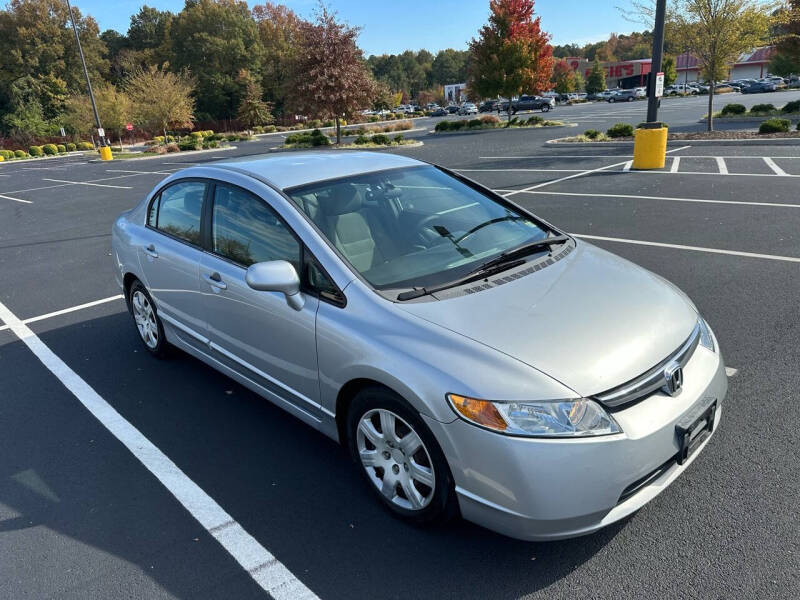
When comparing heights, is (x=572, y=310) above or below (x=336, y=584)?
above

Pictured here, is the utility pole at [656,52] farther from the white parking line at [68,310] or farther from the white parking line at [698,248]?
the white parking line at [68,310]

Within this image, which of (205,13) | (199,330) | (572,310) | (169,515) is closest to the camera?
(572,310)

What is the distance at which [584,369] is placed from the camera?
2357 millimetres

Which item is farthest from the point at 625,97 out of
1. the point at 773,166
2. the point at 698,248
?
the point at 698,248

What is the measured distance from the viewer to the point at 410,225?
11.5 ft

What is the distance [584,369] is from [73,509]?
274 centimetres

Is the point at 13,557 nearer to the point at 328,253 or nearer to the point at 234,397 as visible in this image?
the point at 234,397

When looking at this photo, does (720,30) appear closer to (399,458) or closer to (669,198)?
(669,198)

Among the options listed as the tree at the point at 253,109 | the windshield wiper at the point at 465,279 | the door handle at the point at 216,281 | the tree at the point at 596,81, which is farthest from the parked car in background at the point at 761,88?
the door handle at the point at 216,281

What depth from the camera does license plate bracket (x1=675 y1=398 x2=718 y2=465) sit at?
2449 millimetres

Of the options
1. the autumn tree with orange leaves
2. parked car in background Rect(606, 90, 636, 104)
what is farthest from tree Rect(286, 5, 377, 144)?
parked car in background Rect(606, 90, 636, 104)

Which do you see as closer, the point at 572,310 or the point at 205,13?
the point at 572,310

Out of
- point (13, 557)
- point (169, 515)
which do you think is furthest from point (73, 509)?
point (169, 515)

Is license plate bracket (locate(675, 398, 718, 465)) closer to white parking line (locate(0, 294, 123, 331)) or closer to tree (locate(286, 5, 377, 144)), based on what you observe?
white parking line (locate(0, 294, 123, 331))
